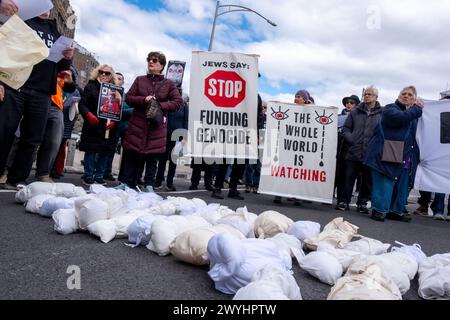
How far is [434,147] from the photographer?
22.8 ft

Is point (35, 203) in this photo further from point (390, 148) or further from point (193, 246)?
point (390, 148)

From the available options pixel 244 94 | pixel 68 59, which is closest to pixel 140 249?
pixel 68 59

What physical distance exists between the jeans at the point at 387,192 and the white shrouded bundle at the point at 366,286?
4.01 metres

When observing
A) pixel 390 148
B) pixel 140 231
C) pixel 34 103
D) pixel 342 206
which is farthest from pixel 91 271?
pixel 342 206

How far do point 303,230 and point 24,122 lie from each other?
10.9 ft

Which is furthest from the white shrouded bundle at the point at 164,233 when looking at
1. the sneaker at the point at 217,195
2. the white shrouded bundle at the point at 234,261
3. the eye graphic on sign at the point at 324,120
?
the eye graphic on sign at the point at 324,120

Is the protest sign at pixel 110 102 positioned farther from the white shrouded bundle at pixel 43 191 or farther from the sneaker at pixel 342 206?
the sneaker at pixel 342 206

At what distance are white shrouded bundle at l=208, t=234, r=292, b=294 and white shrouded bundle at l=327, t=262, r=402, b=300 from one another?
12.6 inches

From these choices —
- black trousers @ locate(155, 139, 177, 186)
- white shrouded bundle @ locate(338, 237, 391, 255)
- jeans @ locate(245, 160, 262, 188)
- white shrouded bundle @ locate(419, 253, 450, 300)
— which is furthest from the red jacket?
white shrouded bundle @ locate(419, 253, 450, 300)

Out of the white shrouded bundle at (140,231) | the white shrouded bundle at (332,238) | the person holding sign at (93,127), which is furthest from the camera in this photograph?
the person holding sign at (93,127)

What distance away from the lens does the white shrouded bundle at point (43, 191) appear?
3986 millimetres

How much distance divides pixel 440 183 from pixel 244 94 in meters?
3.47

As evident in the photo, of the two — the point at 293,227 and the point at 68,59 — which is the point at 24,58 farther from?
the point at 293,227

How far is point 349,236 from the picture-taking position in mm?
3398
